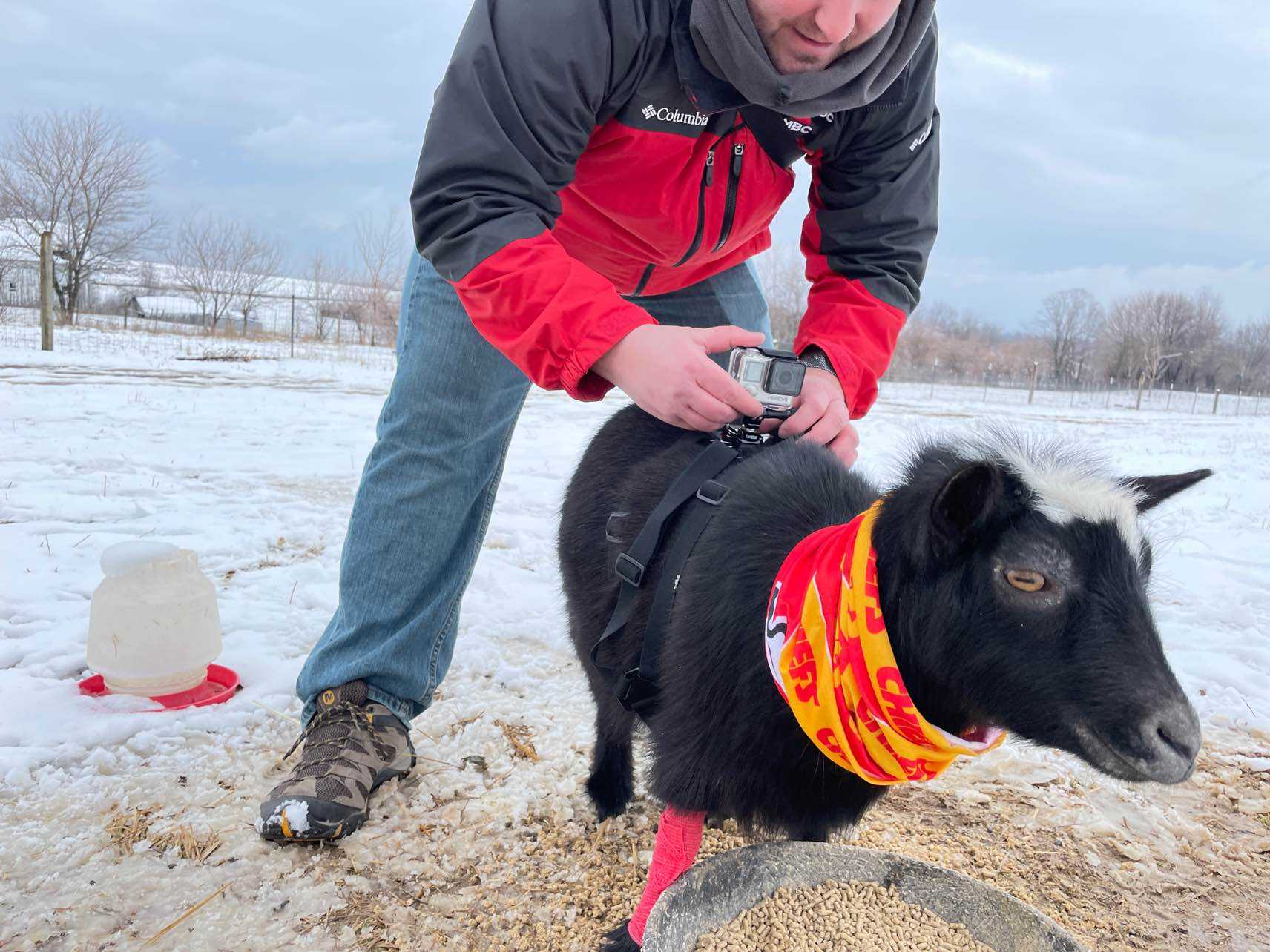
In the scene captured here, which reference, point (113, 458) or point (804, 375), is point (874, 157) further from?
point (113, 458)

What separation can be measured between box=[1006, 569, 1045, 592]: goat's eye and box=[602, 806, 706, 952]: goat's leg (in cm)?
73

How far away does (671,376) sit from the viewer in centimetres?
150

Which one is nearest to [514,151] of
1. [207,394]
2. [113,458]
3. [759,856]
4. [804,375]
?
[804,375]

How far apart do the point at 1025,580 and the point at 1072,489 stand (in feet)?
0.53

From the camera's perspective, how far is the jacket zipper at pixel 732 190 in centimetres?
186

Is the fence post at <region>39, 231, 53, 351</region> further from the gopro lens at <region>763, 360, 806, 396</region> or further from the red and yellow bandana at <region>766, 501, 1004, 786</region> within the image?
the red and yellow bandana at <region>766, 501, 1004, 786</region>

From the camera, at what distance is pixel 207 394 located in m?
10.0

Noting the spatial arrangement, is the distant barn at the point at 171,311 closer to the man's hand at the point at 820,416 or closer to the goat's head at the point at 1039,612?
the man's hand at the point at 820,416

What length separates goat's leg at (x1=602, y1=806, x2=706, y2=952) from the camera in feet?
5.23

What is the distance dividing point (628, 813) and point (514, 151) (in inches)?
64.6

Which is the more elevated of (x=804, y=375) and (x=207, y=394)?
(x=804, y=375)

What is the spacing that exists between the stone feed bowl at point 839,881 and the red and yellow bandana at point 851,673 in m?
0.35

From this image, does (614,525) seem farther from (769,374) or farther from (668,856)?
(668,856)

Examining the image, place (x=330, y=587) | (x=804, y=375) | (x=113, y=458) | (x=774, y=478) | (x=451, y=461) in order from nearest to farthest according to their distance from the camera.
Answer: (x=774, y=478) < (x=804, y=375) < (x=451, y=461) < (x=330, y=587) < (x=113, y=458)
